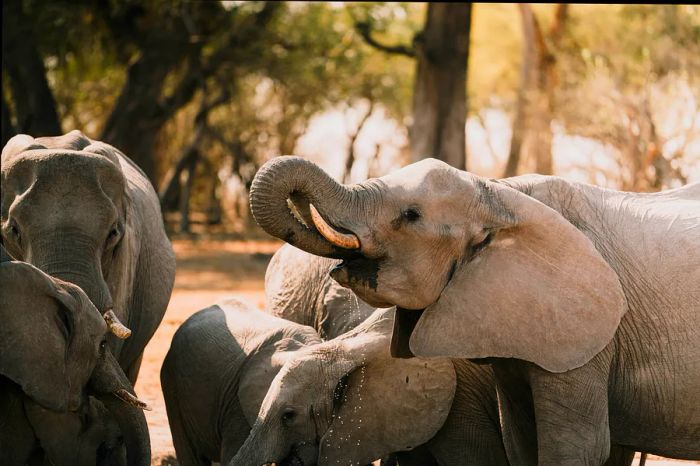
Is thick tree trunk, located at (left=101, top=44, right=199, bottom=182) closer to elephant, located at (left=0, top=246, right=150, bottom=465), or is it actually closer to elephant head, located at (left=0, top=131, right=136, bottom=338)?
elephant head, located at (left=0, top=131, right=136, bottom=338)

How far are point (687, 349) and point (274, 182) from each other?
184 centimetres

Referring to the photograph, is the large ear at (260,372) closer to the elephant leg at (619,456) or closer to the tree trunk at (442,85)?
the elephant leg at (619,456)

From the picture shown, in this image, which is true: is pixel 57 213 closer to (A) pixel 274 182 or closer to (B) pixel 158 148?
(A) pixel 274 182

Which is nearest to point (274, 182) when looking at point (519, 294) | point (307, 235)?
point (307, 235)

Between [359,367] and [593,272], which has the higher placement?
[593,272]

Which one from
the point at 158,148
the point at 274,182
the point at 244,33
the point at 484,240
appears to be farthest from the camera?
the point at 158,148

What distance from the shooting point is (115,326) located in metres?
6.22

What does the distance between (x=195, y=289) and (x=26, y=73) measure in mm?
5277

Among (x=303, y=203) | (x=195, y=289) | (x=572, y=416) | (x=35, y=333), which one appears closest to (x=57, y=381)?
(x=35, y=333)

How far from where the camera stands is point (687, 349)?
5848 mm

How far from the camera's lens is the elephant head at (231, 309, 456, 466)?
6211 millimetres

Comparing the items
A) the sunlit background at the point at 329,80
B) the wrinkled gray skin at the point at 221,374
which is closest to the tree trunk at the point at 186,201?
the sunlit background at the point at 329,80

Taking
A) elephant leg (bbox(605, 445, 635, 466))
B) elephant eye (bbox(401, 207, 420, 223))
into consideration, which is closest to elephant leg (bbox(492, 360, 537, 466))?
elephant leg (bbox(605, 445, 635, 466))

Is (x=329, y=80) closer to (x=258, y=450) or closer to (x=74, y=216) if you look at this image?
(x=74, y=216)
